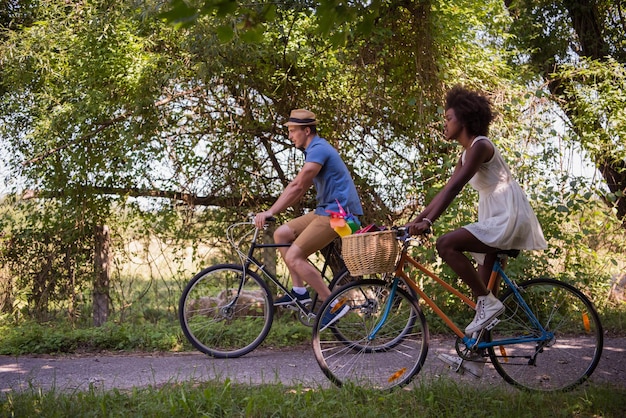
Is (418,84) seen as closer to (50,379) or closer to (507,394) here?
(507,394)

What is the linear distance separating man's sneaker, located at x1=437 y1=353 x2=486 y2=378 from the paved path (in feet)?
0.52

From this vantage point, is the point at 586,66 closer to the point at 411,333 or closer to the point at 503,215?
the point at 503,215

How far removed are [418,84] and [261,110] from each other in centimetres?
194

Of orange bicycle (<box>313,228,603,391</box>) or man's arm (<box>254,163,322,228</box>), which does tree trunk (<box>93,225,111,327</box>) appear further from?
orange bicycle (<box>313,228,603,391</box>)

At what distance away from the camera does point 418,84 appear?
8.50m

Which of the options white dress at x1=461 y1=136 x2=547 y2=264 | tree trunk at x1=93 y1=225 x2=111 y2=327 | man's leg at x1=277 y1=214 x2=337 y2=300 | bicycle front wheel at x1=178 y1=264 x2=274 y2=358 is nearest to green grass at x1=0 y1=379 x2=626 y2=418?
white dress at x1=461 y1=136 x2=547 y2=264

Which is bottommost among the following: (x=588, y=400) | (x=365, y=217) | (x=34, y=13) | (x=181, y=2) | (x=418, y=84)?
(x=588, y=400)

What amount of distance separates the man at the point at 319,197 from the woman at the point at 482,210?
1.41m

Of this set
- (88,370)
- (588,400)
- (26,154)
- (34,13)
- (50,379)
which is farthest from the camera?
(34,13)

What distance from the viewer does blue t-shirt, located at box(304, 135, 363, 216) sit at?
240 inches

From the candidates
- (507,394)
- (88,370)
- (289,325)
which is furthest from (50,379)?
(507,394)

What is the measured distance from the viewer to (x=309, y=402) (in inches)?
179

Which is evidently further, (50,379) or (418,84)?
(418,84)

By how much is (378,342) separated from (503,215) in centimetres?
122
